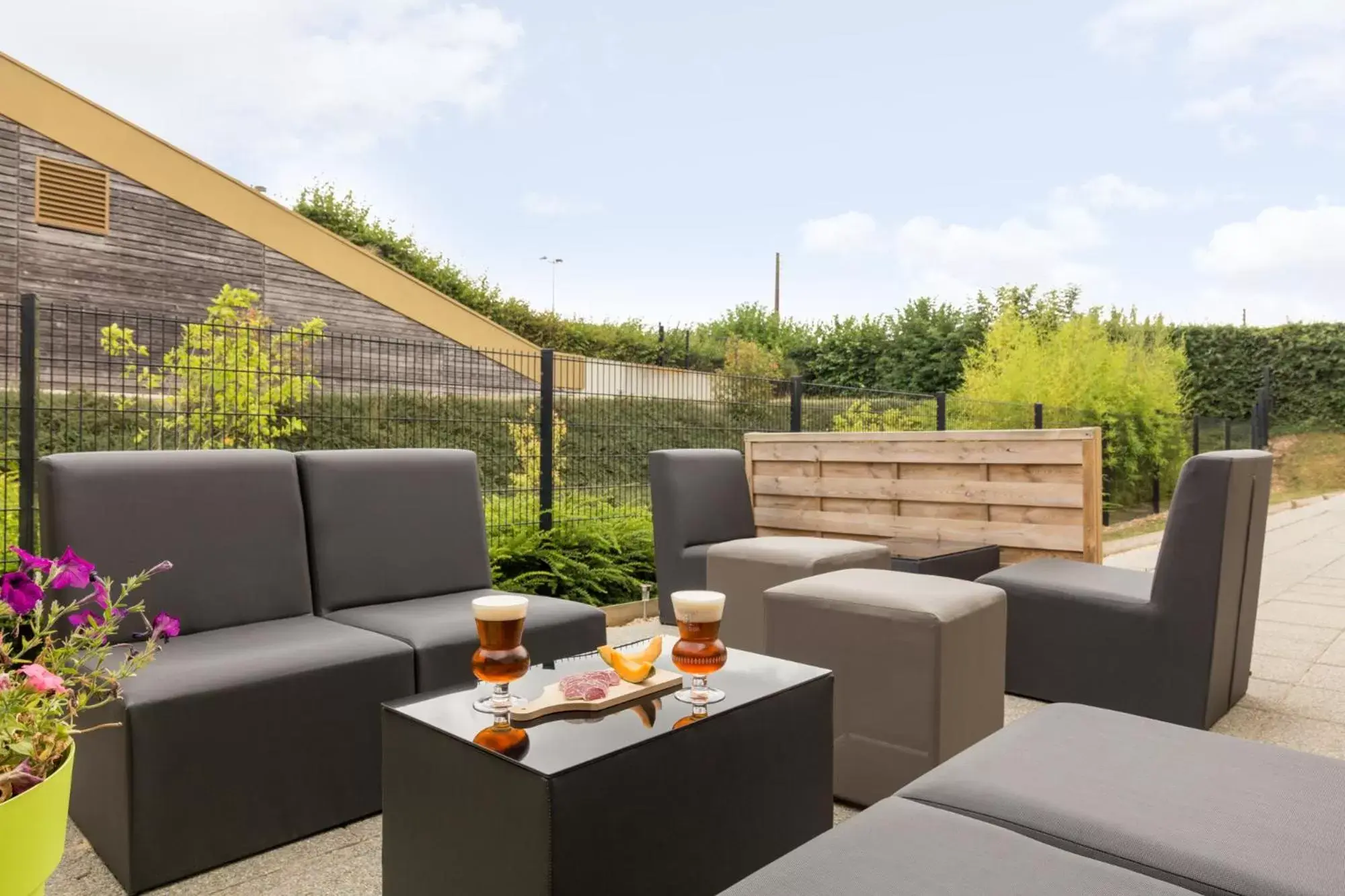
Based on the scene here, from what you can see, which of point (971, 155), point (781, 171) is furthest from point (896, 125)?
point (781, 171)

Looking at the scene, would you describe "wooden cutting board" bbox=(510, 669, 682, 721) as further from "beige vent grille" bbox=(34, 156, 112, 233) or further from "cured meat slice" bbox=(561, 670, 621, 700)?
"beige vent grille" bbox=(34, 156, 112, 233)

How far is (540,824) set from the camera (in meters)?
1.31

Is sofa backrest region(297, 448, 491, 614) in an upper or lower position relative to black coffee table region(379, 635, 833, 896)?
upper

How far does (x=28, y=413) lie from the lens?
3303 mm

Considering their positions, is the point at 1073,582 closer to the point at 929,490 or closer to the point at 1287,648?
the point at 929,490

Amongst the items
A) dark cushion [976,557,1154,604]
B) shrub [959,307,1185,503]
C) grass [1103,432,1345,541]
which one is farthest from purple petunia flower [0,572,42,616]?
grass [1103,432,1345,541]

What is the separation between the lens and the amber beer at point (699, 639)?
1.65m

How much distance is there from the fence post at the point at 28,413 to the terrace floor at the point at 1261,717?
174 cm

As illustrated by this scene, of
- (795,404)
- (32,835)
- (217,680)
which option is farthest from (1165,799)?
(795,404)

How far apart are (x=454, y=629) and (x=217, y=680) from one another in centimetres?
65

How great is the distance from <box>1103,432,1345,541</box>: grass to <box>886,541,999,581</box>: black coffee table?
45.5 feet

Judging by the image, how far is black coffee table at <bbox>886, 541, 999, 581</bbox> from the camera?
3.65 meters

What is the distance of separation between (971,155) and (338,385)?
1016 centimetres

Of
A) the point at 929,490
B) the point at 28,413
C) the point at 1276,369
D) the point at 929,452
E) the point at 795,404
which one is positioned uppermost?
the point at 1276,369
